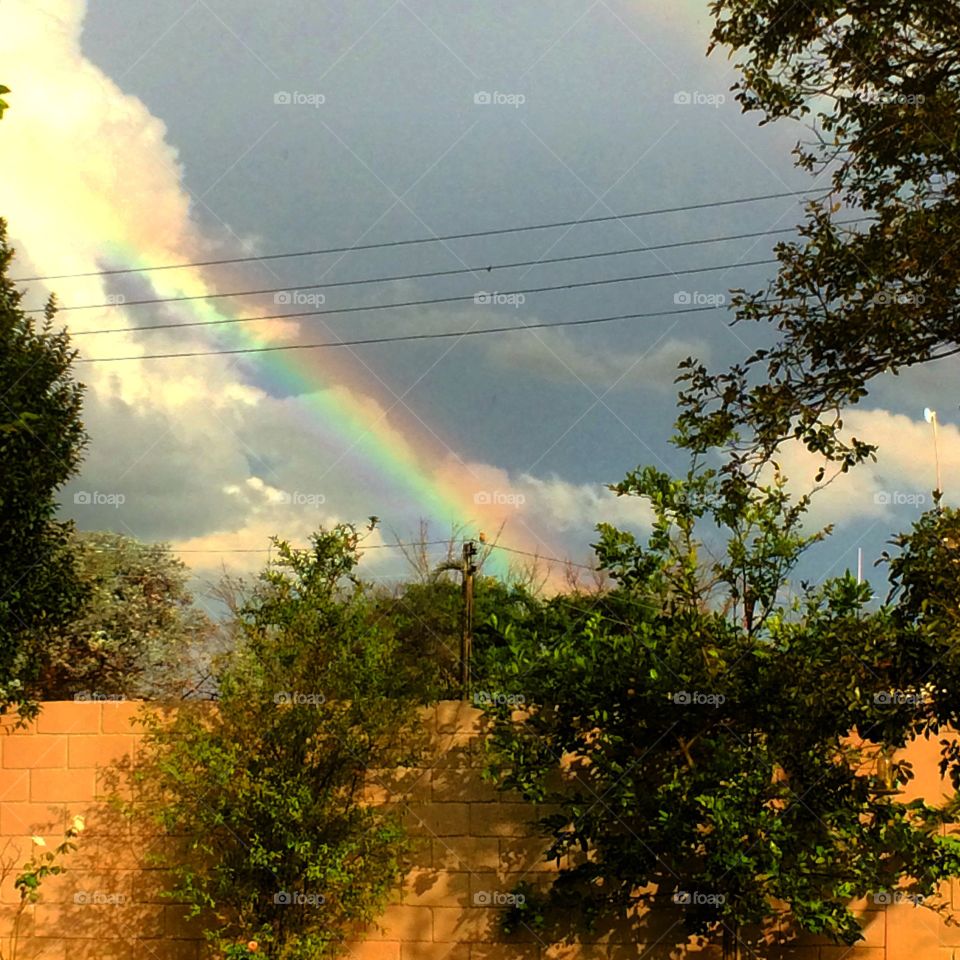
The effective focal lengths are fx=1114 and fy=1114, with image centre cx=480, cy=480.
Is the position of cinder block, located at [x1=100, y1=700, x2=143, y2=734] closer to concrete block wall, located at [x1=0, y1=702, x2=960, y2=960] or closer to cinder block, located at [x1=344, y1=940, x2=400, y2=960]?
concrete block wall, located at [x1=0, y1=702, x2=960, y2=960]

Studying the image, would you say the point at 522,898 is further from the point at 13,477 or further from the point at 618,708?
the point at 13,477

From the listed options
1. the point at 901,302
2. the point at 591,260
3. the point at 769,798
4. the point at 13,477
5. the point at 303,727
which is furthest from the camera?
the point at 591,260

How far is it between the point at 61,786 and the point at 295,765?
191 centimetres

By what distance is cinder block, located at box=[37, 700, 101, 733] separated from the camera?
24.9ft

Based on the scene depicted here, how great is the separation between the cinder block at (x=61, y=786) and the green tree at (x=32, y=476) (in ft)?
2.43

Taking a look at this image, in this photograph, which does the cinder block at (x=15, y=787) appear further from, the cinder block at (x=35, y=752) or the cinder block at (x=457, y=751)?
the cinder block at (x=457, y=751)

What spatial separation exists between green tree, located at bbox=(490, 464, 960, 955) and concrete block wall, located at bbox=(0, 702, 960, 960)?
0.44 m

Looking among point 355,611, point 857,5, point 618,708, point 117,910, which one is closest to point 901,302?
point 857,5

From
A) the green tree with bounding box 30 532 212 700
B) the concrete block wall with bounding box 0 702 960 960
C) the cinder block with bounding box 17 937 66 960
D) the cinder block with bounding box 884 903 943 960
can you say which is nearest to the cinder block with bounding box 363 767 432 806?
the concrete block wall with bounding box 0 702 960 960

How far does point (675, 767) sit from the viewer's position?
20.8ft

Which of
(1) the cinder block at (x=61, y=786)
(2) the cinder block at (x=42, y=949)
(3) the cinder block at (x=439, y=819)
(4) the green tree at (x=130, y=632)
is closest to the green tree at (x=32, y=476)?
(1) the cinder block at (x=61, y=786)

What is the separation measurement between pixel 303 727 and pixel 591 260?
12297mm

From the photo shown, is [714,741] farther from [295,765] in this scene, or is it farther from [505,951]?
[295,765]

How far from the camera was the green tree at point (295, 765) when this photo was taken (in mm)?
6723
